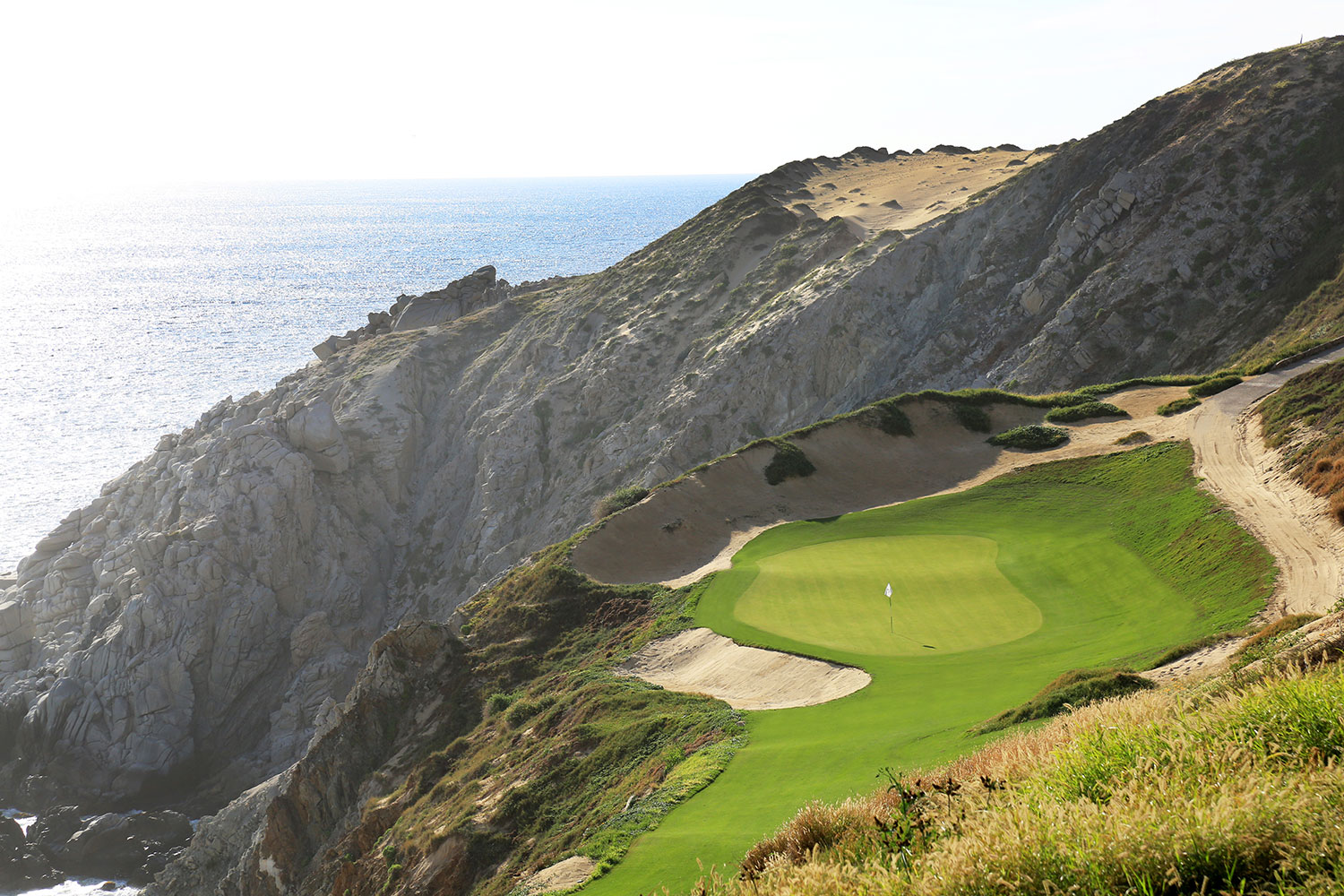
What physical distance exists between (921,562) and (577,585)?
11.5m

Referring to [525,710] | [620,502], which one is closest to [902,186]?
[620,502]

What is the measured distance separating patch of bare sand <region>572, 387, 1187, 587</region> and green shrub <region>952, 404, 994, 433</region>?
0.97 ft

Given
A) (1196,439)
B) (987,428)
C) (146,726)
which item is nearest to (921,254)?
(987,428)

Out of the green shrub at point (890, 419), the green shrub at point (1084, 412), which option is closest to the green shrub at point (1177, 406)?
the green shrub at point (1084, 412)

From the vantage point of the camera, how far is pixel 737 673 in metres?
23.4

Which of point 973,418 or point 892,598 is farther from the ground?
point 973,418

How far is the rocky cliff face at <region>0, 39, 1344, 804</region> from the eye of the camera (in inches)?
1895

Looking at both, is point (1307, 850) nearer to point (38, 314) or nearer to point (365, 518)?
point (365, 518)

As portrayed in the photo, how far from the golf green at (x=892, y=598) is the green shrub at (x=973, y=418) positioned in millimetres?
11653

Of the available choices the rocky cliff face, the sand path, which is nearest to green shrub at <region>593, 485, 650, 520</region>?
the rocky cliff face

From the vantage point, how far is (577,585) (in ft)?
103

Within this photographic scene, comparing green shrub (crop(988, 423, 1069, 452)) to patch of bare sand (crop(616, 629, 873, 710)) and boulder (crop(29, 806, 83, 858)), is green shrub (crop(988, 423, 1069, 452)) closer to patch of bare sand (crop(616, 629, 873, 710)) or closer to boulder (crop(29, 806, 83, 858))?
patch of bare sand (crop(616, 629, 873, 710))

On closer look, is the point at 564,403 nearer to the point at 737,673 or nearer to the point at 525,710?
the point at 525,710

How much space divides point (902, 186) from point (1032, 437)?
49918 millimetres
